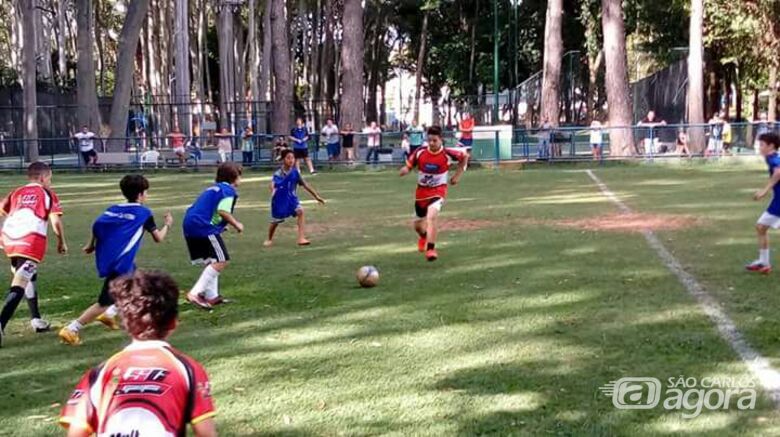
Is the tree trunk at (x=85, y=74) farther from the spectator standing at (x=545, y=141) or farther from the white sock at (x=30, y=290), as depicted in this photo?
the white sock at (x=30, y=290)

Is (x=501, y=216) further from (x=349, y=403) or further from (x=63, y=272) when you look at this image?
(x=349, y=403)

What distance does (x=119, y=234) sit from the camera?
23.0 ft

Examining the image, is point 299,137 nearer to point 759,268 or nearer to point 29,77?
point 29,77

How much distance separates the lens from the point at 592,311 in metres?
7.81

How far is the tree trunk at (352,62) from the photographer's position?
31.5 meters

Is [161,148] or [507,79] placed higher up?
[507,79]

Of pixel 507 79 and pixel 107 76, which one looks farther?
pixel 107 76

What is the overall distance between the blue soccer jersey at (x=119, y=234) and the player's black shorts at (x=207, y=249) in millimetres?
1496

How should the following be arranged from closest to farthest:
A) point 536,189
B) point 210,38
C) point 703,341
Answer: point 703,341
point 536,189
point 210,38

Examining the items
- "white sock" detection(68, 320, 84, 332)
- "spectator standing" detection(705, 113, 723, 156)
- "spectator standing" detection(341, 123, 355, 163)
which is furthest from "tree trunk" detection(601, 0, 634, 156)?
"white sock" detection(68, 320, 84, 332)

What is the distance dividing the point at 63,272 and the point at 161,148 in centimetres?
2173

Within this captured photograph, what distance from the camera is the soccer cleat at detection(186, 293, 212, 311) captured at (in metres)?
8.44

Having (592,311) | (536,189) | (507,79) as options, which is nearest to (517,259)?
(592,311)

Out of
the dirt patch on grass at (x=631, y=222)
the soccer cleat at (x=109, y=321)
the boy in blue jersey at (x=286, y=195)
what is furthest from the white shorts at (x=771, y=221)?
the soccer cleat at (x=109, y=321)
